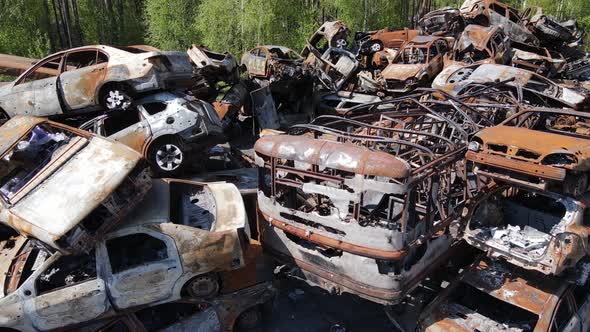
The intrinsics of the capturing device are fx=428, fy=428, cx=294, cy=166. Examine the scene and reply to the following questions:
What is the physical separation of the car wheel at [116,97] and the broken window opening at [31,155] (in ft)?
5.68

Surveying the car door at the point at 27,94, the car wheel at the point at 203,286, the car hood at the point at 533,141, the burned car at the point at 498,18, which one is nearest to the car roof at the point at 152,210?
the car wheel at the point at 203,286

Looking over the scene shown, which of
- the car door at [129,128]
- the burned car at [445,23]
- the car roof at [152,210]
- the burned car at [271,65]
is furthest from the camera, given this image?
the burned car at [445,23]

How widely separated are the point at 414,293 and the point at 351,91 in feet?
27.0

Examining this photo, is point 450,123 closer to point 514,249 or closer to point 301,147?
point 514,249

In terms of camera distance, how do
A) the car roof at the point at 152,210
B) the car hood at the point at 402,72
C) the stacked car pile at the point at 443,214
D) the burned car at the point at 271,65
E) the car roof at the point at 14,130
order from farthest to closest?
the car hood at the point at 402,72, the burned car at the point at 271,65, the car roof at the point at 14,130, the car roof at the point at 152,210, the stacked car pile at the point at 443,214

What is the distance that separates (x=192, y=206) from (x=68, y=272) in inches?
65.0

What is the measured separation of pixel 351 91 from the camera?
1280 cm

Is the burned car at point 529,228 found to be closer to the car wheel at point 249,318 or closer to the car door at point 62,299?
the car wheel at point 249,318

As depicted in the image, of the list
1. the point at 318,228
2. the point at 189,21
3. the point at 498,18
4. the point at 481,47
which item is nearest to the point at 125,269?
the point at 318,228

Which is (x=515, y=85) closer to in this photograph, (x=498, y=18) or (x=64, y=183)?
(x=64, y=183)

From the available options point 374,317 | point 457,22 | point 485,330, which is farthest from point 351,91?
point 485,330

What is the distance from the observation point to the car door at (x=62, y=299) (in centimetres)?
441

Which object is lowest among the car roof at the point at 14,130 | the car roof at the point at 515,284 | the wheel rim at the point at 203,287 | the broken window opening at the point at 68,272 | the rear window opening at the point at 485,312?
the rear window opening at the point at 485,312

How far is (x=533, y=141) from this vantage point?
16.1ft
